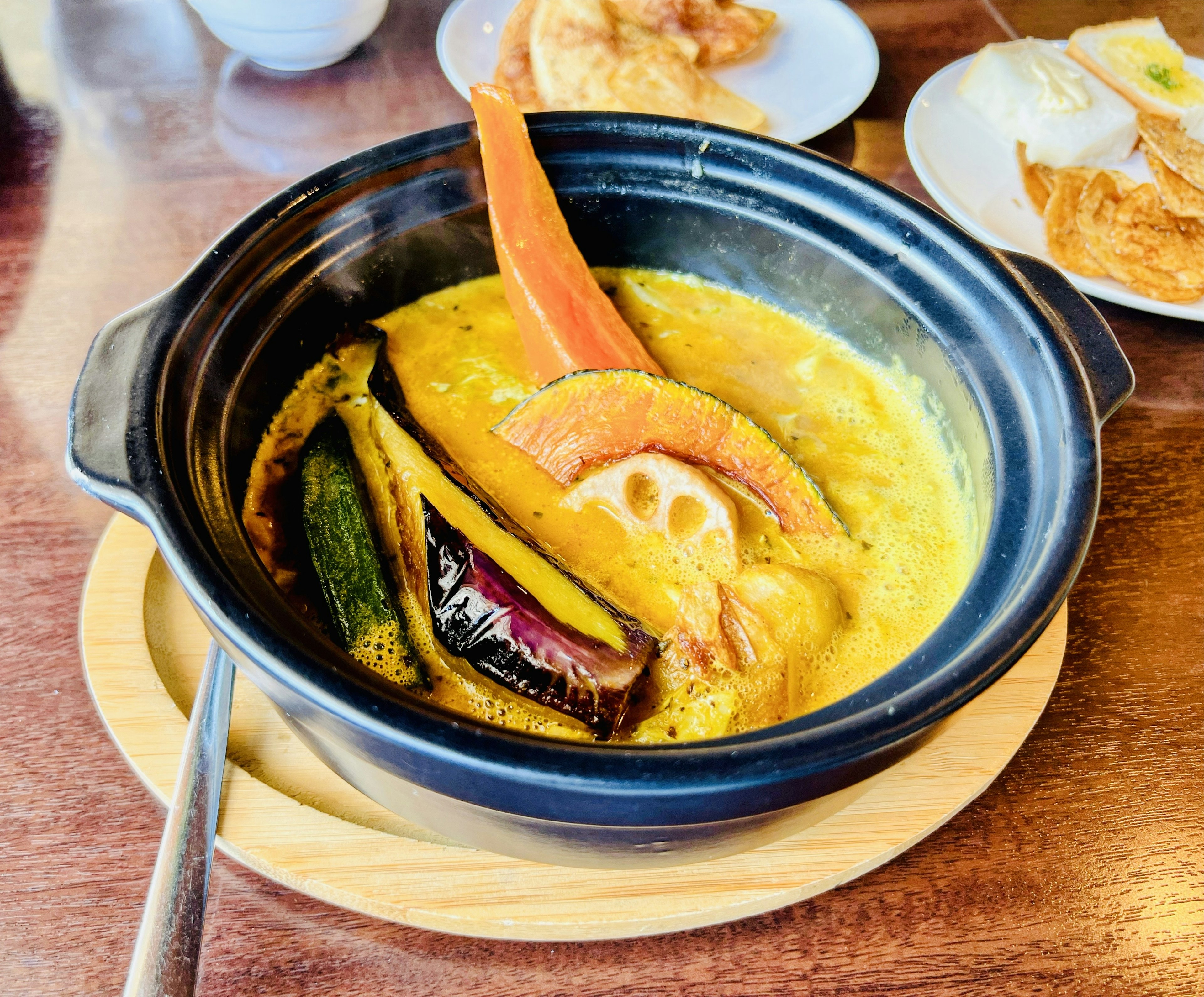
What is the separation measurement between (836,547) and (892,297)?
346mm

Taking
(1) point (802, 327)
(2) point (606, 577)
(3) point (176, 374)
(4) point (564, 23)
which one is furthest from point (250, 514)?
(4) point (564, 23)

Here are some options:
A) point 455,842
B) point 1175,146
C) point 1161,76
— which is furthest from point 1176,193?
point 455,842

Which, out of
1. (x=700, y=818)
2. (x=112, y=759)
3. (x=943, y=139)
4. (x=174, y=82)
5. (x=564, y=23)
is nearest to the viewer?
(x=700, y=818)

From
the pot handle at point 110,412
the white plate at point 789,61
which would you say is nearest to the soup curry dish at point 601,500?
the pot handle at point 110,412

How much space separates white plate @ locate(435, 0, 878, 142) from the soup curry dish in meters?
0.76

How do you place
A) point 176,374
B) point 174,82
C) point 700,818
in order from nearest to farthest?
point 700,818 < point 176,374 < point 174,82

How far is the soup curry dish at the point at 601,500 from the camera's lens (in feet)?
3.21

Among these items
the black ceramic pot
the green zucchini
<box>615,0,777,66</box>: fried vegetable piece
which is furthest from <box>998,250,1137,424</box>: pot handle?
<box>615,0,777,66</box>: fried vegetable piece

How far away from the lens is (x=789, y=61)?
2.13m

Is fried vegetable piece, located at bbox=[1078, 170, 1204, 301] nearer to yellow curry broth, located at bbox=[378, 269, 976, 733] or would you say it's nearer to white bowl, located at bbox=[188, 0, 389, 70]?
yellow curry broth, located at bbox=[378, 269, 976, 733]

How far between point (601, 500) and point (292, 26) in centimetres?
149

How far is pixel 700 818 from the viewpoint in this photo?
0.69 m

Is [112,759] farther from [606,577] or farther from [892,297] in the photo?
[892,297]

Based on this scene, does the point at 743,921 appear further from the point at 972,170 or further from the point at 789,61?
the point at 789,61
